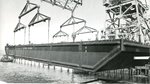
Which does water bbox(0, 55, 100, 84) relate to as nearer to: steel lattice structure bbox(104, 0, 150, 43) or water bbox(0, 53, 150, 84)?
water bbox(0, 53, 150, 84)

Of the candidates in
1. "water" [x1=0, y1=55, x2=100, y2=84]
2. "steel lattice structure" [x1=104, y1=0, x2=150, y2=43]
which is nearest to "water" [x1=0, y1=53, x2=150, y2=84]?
"water" [x1=0, y1=55, x2=100, y2=84]

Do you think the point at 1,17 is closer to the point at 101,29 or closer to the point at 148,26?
the point at 101,29

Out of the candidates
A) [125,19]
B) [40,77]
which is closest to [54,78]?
[40,77]

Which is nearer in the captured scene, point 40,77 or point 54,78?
point 54,78

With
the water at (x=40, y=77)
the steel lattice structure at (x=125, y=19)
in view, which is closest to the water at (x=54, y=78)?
the water at (x=40, y=77)

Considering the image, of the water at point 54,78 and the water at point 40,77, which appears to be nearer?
the water at point 54,78

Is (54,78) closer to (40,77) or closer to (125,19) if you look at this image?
(40,77)

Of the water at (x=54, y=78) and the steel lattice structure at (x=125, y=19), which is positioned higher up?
the steel lattice structure at (x=125, y=19)

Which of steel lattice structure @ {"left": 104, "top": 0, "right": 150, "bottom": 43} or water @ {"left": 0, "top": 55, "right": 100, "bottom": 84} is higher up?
steel lattice structure @ {"left": 104, "top": 0, "right": 150, "bottom": 43}

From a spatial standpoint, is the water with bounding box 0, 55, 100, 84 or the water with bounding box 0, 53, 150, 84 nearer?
the water with bounding box 0, 53, 150, 84

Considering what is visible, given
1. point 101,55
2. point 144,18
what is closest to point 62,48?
point 101,55

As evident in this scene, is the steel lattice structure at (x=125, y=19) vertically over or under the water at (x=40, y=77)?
over

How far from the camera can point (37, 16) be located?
18.5 metres

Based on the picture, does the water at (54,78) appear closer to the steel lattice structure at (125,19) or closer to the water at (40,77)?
the water at (40,77)
